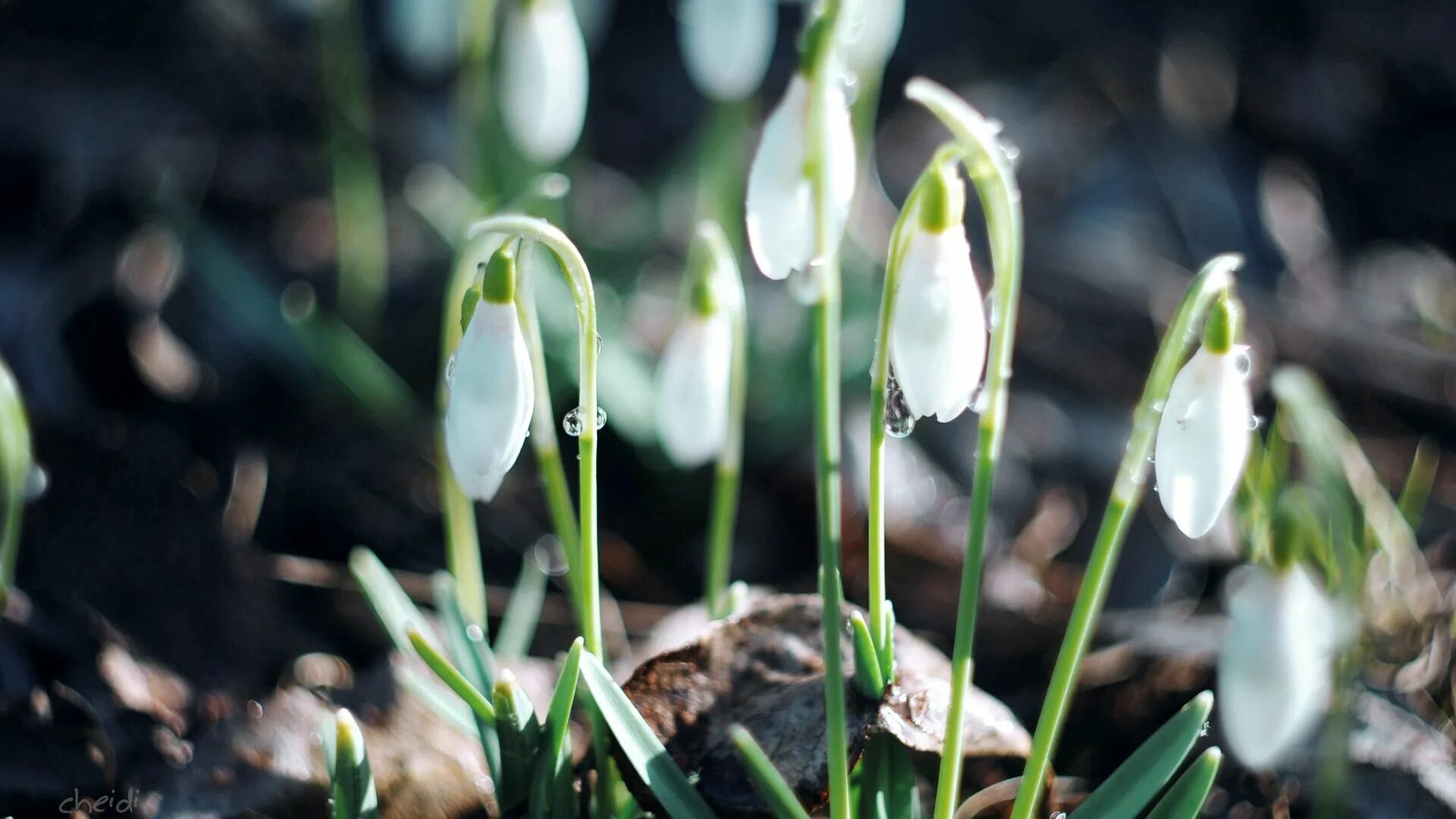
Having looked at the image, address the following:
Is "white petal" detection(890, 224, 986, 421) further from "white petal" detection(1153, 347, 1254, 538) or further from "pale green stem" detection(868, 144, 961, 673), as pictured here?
"white petal" detection(1153, 347, 1254, 538)

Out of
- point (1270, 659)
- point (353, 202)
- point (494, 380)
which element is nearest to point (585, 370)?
point (494, 380)

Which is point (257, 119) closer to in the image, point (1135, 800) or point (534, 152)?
point (534, 152)

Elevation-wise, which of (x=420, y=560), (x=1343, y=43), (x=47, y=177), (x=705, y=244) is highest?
(x=1343, y=43)

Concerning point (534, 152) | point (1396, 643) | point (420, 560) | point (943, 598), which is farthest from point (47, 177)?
point (1396, 643)

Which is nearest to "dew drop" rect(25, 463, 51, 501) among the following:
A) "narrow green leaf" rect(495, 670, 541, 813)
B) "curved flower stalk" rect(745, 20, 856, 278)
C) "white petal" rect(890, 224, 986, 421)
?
"narrow green leaf" rect(495, 670, 541, 813)

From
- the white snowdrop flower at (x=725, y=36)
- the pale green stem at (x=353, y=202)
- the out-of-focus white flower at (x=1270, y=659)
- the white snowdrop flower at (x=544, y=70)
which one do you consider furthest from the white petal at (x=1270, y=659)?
the pale green stem at (x=353, y=202)

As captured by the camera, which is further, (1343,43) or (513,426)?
(1343,43)
